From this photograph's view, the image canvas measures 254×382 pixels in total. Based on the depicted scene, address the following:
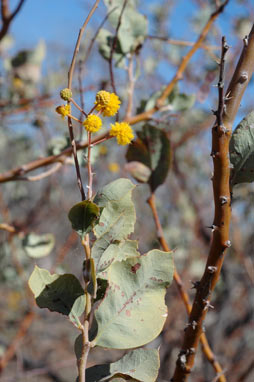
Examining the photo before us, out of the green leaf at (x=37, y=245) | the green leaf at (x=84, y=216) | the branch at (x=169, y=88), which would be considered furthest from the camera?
the green leaf at (x=37, y=245)

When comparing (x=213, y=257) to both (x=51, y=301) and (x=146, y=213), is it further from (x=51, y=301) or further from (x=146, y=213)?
(x=146, y=213)

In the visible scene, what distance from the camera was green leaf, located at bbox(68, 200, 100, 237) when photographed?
37 cm

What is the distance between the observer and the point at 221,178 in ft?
1.32

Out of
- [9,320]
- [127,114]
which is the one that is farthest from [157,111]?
[9,320]

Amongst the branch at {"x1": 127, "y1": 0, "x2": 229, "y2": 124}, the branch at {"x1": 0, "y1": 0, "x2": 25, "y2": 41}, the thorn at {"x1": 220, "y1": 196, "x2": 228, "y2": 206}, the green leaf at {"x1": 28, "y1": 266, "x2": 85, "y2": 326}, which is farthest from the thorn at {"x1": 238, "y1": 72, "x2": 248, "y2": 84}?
the branch at {"x1": 0, "y1": 0, "x2": 25, "y2": 41}

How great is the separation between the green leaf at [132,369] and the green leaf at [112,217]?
10cm

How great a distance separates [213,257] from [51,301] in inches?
6.8

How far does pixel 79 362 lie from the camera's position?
1.23ft

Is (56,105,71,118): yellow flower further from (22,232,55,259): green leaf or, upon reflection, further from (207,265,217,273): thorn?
(22,232,55,259): green leaf

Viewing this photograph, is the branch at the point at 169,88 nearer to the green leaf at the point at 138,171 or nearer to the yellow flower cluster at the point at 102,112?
the green leaf at the point at 138,171

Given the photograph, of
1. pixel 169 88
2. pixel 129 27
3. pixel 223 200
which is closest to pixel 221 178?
pixel 223 200

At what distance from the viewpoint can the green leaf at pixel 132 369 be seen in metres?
0.38

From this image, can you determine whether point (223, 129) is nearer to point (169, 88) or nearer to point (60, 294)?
point (60, 294)

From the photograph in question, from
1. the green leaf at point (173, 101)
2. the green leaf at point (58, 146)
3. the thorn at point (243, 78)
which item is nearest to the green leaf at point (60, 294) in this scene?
the thorn at point (243, 78)
